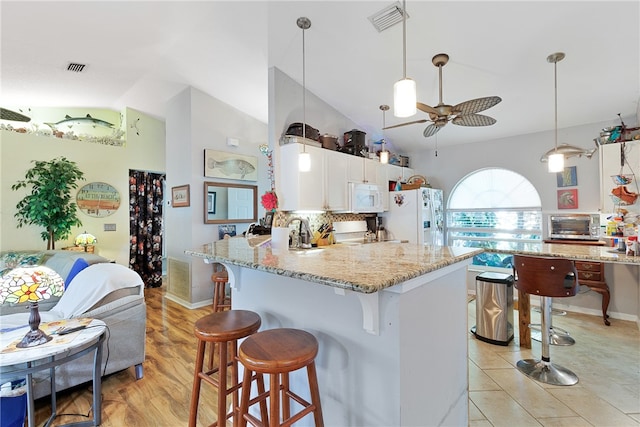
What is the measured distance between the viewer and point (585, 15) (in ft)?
7.16

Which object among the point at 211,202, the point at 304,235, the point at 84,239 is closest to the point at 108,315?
the point at 304,235

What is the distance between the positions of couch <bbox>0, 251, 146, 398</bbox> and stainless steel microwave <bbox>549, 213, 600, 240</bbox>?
4915mm

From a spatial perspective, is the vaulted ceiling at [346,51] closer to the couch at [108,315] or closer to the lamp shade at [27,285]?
the lamp shade at [27,285]

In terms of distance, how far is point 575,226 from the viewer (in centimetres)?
373

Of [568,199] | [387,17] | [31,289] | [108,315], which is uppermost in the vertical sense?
[387,17]

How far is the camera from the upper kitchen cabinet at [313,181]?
3.32 metres

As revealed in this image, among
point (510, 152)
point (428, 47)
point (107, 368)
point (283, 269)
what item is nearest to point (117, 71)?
point (107, 368)

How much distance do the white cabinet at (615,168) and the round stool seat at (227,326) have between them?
4002 millimetres

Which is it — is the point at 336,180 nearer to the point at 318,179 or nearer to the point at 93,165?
the point at 318,179

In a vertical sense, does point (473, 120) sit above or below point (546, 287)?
above

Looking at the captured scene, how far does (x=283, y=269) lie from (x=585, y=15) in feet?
9.64

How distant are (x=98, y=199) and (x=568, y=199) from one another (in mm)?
7169

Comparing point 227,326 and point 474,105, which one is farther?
point 474,105

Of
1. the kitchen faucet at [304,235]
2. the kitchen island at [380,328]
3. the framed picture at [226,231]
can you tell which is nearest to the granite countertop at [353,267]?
the kitchen island at [380,328]
